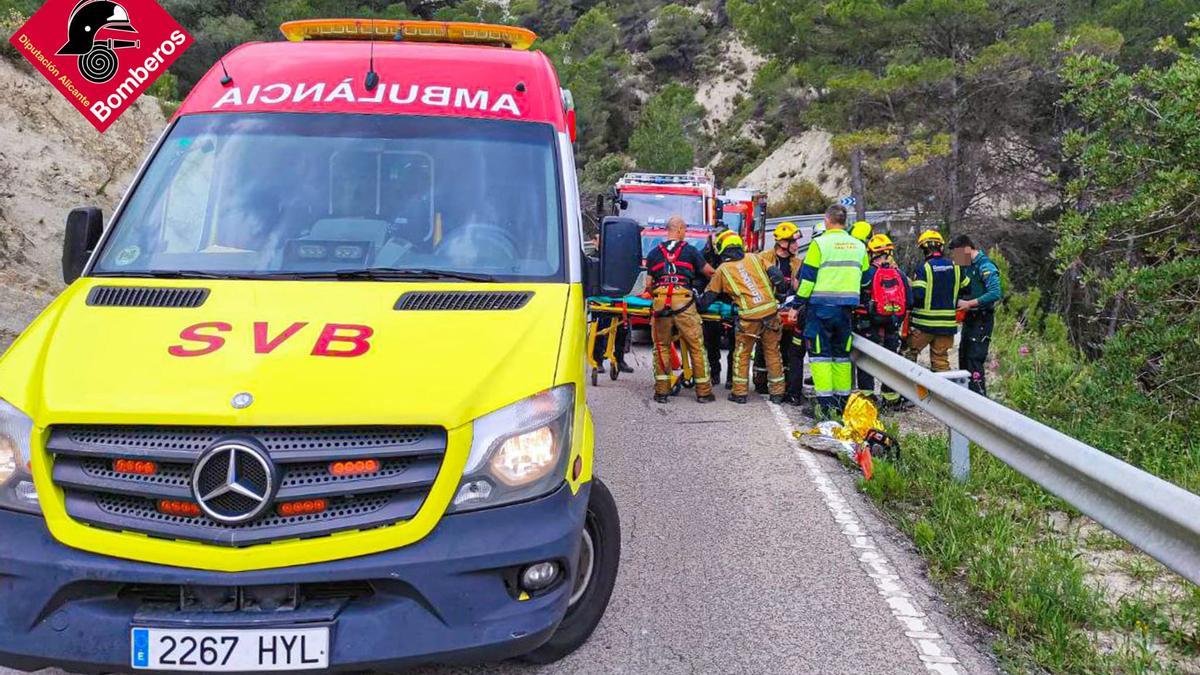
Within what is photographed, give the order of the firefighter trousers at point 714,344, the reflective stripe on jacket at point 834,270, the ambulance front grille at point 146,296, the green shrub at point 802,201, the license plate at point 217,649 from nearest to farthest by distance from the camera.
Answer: the license plate at point 217,649 < the ambulance front grille at point 146,296 < the reflective stripe on jacket at point 834,270 < the firefighter trousers at point 714,344 < the green shrub at point 802,201

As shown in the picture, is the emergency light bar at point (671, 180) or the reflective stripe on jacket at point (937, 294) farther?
the emergency light bar at point (671, 180)

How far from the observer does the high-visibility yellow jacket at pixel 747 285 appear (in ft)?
33.7

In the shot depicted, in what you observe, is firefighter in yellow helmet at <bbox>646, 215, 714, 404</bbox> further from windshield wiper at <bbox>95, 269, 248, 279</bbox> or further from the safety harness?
windshield wiper at <bbox>95, 269, 248, 279</bbox>

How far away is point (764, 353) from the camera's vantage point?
420 inches

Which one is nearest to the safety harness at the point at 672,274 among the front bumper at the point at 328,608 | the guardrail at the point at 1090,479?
the guardrail at the point at 1090,479

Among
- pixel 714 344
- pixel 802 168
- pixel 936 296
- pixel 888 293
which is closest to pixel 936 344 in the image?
pixel 936 296

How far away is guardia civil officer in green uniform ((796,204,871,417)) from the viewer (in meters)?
9.34

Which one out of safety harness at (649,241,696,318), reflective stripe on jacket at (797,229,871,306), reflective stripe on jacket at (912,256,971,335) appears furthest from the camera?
safety harness at (649,241,696,318)

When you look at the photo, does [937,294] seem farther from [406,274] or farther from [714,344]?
[406,274]

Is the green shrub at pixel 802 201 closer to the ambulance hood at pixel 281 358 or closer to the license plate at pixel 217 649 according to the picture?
the ambulance hood at pixel 281 358

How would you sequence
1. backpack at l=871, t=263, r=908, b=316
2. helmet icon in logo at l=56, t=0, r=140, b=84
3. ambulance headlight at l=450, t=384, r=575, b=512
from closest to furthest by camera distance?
ambulance headlight at l=450, t=384, r=575, b=512 → backpack at l=871, t=263, r=908, b=316 → helmet icon in logo at l=56, t=0, r=140, b=84

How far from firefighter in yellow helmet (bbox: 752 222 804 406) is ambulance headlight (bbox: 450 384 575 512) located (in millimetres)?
6894

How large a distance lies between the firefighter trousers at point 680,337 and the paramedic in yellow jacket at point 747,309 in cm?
23

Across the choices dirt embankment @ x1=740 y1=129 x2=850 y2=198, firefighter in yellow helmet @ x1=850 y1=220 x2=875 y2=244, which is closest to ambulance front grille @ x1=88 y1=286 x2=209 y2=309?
firefighter in yellow helmet @ x1=850 y1=220 x2=875 y2=244
